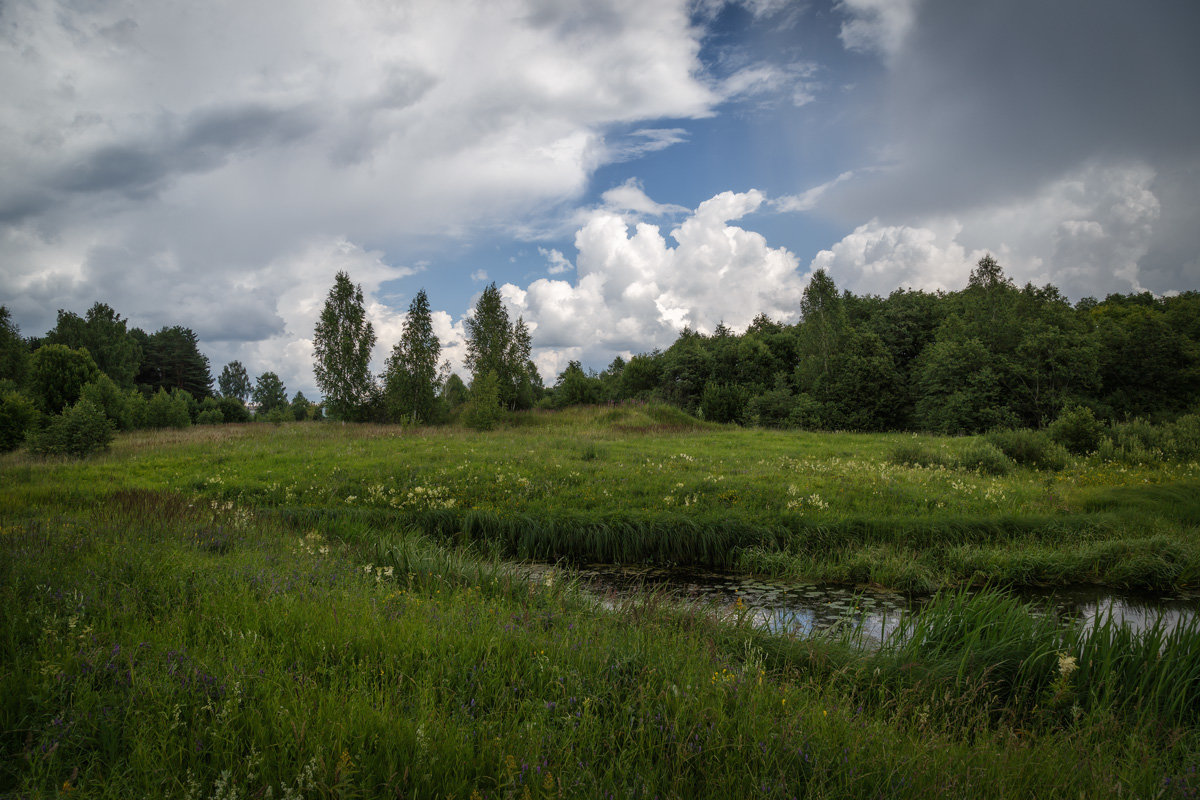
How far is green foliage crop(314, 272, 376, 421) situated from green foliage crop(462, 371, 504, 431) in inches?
570

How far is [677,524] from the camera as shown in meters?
12.3

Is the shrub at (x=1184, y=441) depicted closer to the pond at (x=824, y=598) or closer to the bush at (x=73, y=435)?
the pond at (x=824, y=598)

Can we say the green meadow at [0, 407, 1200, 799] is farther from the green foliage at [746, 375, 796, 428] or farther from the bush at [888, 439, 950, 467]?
the green foliage at [746, 375, 796, 428]

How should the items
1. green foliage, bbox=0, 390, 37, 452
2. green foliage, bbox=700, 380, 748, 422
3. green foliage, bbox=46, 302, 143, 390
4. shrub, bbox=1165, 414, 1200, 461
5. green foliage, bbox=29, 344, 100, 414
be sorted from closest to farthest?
1. shrub, bbox=1165, 414, 1200, 461
2. green foliage, bbox=0, 390, 37, 452
3. green foliage, bbox=29, 344, 100, 414
4. green foliage, bbox=700, 380, 748, 422
5. green foliage, bbox=46, 302, 143, 390

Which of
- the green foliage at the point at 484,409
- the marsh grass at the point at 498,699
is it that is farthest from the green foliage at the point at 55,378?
the marsh grass at the point at 498,699

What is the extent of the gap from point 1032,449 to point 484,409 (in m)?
26.7

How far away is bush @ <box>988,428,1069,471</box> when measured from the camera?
18.5 metres

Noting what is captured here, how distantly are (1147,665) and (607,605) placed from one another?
5178 millimetres

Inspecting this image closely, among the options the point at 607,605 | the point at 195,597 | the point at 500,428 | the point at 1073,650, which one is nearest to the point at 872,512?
the point at 1073,650

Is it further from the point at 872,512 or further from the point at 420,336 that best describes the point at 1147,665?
the point at 420,336

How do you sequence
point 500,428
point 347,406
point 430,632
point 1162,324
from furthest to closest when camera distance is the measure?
point 347,406 → point 1162,324 → point 500,428 → point 430,632

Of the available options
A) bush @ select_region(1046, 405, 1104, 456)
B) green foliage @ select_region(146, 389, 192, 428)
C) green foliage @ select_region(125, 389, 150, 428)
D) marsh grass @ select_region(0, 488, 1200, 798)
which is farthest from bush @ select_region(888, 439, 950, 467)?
green foliage @ select_region(125, 389, 150, 428)

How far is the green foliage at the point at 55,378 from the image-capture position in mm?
34656

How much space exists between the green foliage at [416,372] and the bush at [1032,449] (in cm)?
3233
